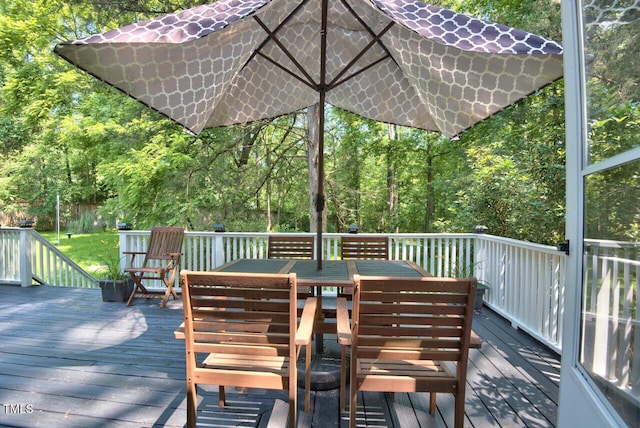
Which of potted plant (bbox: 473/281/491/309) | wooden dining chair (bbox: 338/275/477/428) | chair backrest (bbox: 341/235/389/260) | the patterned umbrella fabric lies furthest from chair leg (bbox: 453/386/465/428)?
potted plant (bbox: 473/281/491/309)

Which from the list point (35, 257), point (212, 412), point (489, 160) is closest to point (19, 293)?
point (35, 257)

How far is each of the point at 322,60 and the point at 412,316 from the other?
184cm

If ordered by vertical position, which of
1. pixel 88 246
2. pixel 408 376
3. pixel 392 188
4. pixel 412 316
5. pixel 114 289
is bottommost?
pixel 88 246

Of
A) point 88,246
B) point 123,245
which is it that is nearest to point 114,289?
point 123,245

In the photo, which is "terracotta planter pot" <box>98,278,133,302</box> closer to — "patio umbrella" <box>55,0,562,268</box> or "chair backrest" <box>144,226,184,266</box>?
"chair backrest" <box>144,226,184,266</box>

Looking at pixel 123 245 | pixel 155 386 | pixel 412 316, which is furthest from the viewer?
pixel 123 245

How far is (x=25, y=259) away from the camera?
5312mm

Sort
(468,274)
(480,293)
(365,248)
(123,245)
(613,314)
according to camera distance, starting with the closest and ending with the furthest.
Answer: (613,314) < (365,248) < (480,293) < (468,274) < (123,245)

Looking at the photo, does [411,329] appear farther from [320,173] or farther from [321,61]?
[321,61]

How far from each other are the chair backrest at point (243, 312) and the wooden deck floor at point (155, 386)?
665mm

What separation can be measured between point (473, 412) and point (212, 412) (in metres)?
1.60

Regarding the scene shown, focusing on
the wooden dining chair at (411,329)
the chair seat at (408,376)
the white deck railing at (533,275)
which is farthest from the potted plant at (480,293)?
the wooden dining chair at (411,329)

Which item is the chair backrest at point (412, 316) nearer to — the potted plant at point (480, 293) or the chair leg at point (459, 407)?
the chair leg at point (459, 407)

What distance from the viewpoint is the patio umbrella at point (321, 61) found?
70.9 inches
